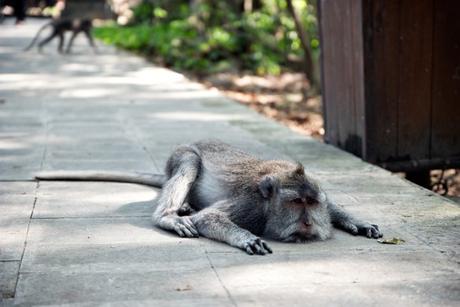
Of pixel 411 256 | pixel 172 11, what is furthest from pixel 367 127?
pixel 172 11

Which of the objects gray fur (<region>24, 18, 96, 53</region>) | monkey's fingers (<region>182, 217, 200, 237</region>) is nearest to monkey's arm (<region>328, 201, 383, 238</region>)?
monkey's fingers (<region>182, 217, 200, 237</region>)

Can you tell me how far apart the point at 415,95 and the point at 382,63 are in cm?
56

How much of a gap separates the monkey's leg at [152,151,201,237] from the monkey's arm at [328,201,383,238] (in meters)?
1.06

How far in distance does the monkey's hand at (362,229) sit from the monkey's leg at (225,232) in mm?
843

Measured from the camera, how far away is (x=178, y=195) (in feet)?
20.8

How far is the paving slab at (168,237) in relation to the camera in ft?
15.3

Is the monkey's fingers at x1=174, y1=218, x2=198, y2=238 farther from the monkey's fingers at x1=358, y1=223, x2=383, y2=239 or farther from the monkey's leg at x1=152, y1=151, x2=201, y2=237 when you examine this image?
the monkey's fingers at x1=358, y1=223, x2=383, y2=239

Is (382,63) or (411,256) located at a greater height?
(382,63)

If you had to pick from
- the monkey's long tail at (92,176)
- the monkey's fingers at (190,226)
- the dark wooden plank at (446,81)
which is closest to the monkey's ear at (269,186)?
the monkey's fingers at (190,226)

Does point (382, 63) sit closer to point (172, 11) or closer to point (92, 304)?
point (92, 304)

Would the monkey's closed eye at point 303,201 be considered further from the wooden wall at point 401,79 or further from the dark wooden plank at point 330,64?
the dark wooden plank at point 330,64

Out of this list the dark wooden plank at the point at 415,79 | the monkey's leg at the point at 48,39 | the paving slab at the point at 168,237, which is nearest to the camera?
the paving slab at the point at 168,237

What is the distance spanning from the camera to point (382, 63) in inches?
350

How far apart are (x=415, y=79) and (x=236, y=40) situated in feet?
38.5
